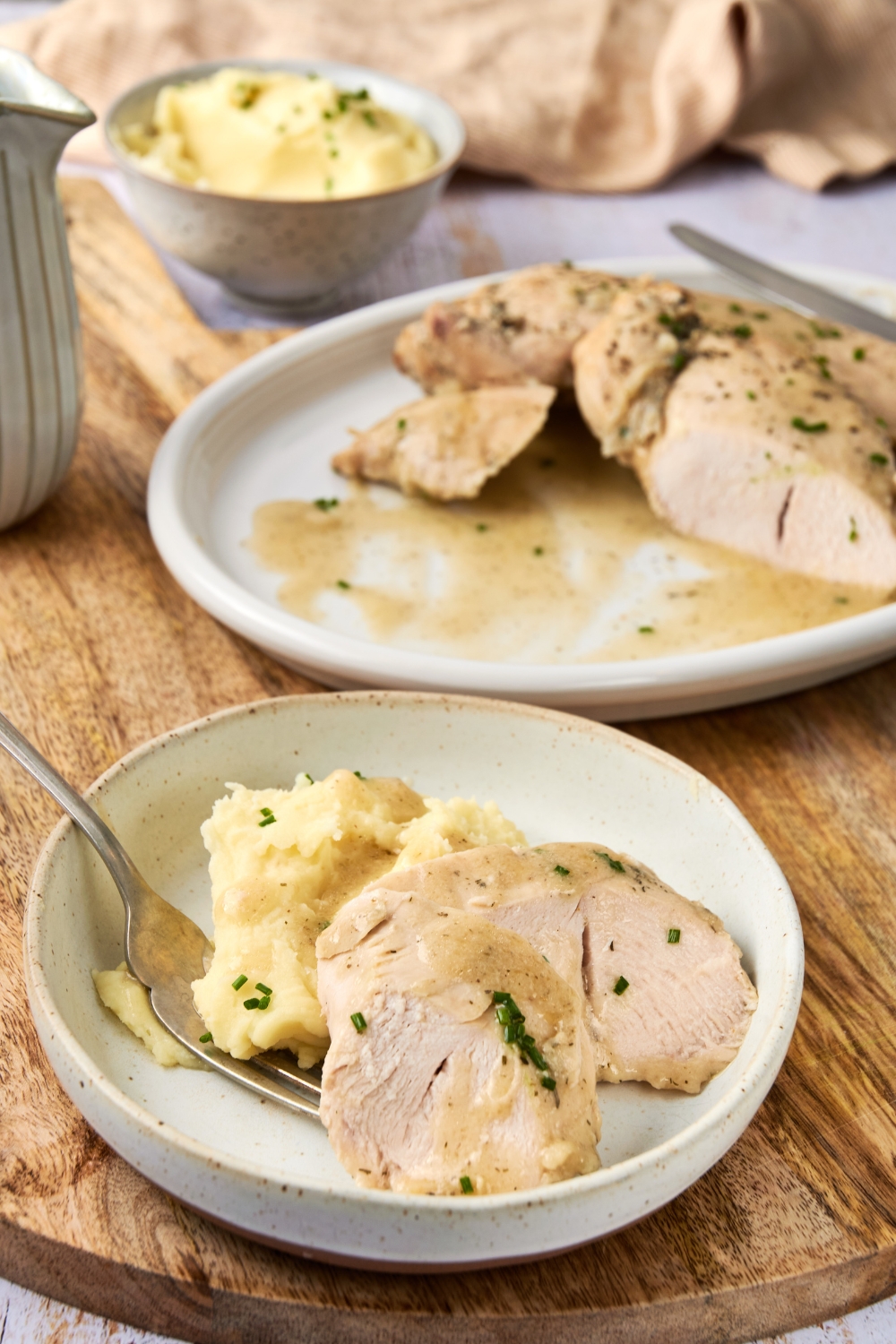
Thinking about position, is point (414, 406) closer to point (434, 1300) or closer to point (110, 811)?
point (110, 811)

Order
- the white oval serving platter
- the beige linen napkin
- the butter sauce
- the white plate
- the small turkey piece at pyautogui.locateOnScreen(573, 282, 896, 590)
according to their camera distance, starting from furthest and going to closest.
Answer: the beige linen napkin < the small turkey piece at pyautogui.locateOnScreen(573, 282, 896, 590) < the butter sauce < the white oval serving platter < the white plate

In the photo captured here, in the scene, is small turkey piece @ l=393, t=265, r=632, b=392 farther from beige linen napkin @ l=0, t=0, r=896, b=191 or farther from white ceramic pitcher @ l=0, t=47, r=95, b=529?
beige linen napkin @ l=0, t=0, r=896, b=191

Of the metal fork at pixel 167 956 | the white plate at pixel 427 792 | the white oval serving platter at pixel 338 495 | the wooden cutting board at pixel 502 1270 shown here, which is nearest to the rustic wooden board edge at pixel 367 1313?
the wooden cutting board at pixel 502 1270

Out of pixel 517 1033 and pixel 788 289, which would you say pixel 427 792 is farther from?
pixel 788 289

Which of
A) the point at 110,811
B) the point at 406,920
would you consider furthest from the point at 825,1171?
the point at 110,811

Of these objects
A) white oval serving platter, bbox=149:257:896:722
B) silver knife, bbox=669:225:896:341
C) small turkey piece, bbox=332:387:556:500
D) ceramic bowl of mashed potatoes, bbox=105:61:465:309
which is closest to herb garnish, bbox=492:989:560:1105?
white oval serving platter, bbox=149:257:896:722

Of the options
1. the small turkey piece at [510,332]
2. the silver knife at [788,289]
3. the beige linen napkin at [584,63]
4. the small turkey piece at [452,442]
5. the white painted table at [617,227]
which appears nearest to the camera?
the small turkey piece at [452,442]

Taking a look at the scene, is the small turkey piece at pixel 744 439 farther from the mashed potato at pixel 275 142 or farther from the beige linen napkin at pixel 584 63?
the beige linen napkin at pixel 584 63
